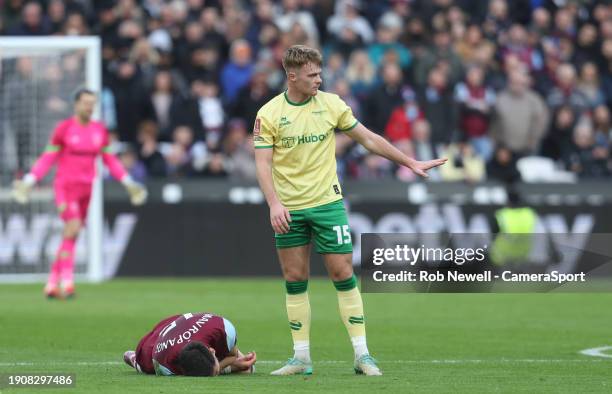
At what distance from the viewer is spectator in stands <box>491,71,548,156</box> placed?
22.7 m

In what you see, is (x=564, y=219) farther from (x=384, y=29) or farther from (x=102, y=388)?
(x=102, y=388)

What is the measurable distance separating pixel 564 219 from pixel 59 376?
12963 mm

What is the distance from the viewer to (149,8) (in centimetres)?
2355

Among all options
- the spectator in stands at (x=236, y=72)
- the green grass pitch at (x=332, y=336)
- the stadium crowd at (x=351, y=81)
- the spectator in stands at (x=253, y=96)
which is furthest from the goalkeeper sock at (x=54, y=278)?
the spectator in stands at (x=236, y=72)

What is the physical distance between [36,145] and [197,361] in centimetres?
1235

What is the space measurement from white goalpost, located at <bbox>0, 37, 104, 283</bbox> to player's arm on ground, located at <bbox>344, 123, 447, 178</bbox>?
11.2m

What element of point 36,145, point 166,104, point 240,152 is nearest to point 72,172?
point 36,145

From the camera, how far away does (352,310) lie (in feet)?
32.5

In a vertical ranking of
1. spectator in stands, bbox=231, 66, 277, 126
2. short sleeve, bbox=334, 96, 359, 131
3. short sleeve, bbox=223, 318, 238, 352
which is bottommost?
short sleeve, bbox=223, 318, 238, 352

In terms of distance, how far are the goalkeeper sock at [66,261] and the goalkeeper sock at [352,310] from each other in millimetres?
8775

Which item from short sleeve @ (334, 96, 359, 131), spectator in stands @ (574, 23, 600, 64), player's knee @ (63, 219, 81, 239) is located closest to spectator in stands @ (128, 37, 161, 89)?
player's knee @ (63, 219, 81, 239)

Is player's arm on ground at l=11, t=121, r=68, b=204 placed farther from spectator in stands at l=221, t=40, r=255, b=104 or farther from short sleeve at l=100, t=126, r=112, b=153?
spectator in stands at l=221, t=40, r=255, b=104

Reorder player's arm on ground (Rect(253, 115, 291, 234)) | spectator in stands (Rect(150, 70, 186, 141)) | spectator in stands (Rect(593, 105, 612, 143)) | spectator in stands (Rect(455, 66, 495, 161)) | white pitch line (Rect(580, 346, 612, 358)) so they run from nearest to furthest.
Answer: player's arm on ground (Rect(253, 115, 291, 234)), white pitch line (Rect(580, 346, 612, 358)), spectator in stands (Rect(150, 70, 186, 141)), spectator in stands (Rect(455, 66, 495, 161)), spectator in stands (Rect(593, 105, 612, 143))

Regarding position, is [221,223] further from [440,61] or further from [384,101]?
[440,61]
